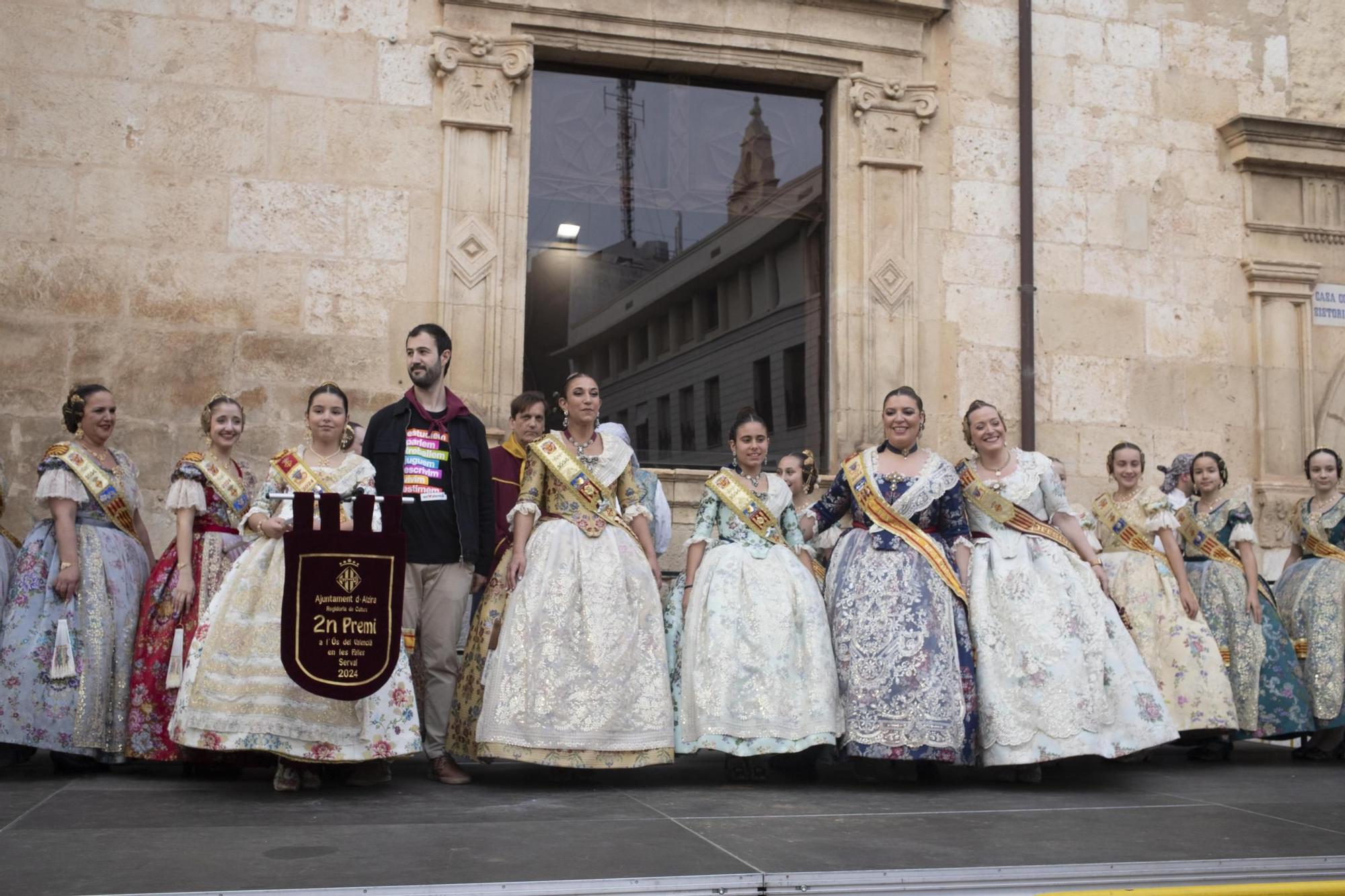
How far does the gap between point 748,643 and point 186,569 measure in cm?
261

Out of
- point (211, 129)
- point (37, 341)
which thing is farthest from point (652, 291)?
point (37, 341)

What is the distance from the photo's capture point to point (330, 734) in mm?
5566

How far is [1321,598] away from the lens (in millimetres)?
8094

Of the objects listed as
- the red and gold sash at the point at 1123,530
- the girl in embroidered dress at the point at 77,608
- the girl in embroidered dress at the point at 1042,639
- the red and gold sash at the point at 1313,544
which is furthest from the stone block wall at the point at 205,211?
the red and gold sash at the point at 1313,544

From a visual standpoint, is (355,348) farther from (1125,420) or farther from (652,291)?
(1125,420)

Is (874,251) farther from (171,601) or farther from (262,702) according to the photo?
(262,702)

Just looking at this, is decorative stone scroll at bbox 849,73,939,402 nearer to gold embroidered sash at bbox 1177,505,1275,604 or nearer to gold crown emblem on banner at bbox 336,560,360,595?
gold embroidered sash at bbox 1177,505,1275,604

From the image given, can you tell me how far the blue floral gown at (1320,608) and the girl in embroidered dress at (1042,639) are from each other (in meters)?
2.09

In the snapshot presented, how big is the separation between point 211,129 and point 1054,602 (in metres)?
5.76

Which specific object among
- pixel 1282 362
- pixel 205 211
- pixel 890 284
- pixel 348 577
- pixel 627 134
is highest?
pixel 627 134

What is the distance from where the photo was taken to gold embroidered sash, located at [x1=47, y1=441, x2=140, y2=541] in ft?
21.4

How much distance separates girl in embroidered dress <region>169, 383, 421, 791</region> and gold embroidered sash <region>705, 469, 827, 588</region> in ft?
5.59

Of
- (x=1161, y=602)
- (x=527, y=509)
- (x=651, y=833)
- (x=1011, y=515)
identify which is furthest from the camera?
(x=1161, y=602)

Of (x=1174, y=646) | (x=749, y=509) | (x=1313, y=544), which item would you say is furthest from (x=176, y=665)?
(x=1313, y=544)
